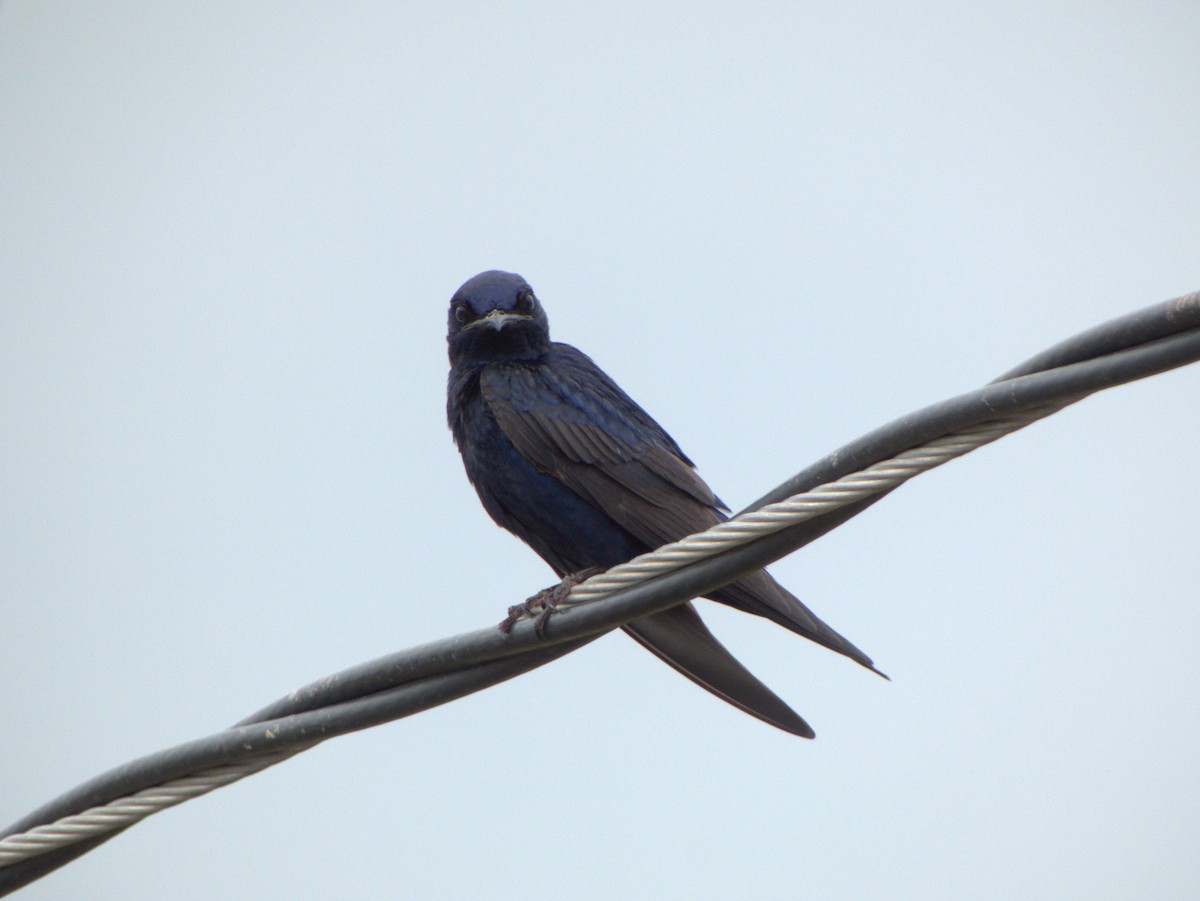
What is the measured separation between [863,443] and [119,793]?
185 centimetres

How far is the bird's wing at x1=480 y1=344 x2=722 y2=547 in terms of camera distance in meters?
4.90

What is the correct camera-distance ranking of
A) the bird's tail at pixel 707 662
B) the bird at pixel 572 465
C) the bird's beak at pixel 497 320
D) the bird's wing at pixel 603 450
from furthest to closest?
the bird's beak at pixel 497 320 → the bird's wing at pixel 603 450 → the bird at pixel 572 465 → the bird's tail at pixel 707 662

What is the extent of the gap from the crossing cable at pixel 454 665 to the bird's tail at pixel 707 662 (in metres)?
1.15

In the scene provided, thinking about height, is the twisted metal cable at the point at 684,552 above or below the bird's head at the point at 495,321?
below

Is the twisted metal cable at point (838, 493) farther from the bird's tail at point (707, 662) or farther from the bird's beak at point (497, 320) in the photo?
the bird's beak at point (497, 320)

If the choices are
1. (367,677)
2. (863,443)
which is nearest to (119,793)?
(367,677)

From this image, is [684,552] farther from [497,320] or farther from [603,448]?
[497,320]

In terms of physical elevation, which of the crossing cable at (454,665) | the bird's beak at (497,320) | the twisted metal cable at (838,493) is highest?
the bird's beak at (497,320)

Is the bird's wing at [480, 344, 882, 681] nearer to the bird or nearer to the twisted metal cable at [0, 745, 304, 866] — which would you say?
the bird

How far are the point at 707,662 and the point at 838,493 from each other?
5.93ft

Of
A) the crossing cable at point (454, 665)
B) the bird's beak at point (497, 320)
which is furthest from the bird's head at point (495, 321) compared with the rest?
the crossing cable at point (454, 665)

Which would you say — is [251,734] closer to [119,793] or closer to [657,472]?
[119,793]

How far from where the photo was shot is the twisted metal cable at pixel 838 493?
8.50ft

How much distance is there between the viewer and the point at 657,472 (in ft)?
16.6
